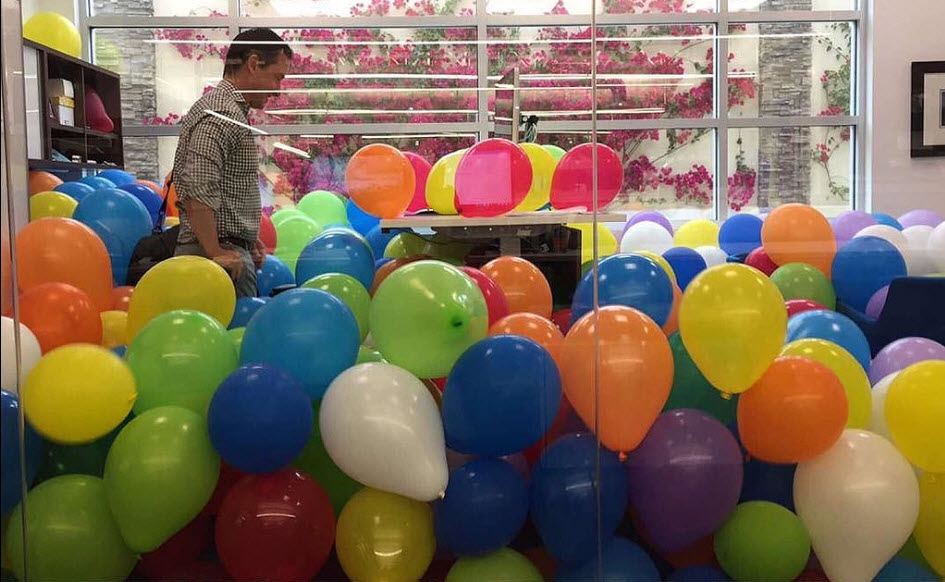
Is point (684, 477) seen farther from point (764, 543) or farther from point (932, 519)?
point (932, 519)

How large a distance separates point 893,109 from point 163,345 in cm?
173

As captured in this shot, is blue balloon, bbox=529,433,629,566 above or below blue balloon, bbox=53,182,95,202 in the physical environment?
below

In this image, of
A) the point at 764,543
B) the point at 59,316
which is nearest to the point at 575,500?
the point at 764,543

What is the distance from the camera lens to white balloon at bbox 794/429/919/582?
2.04 metres

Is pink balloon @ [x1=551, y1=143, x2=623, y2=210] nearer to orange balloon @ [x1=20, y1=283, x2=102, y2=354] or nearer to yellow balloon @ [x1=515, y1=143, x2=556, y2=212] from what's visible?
yellow balloon @ [x1=515, y1=143, x2=556, y2=212]

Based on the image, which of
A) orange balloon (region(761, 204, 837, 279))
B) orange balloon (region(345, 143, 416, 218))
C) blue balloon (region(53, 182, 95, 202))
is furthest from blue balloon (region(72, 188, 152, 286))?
orange balloon (region(761, 204, 837, 279))

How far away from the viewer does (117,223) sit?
2.23 meters

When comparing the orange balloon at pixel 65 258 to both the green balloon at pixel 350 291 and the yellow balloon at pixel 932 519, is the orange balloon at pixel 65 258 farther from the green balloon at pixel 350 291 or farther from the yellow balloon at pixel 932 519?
the yellow balloon at pixel 932 519

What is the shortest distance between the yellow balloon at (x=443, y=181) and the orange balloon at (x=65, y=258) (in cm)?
74

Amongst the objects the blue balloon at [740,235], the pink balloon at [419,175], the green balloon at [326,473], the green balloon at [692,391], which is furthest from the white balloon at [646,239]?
the green balloon at [326,473]

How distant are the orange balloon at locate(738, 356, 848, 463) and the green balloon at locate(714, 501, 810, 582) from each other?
124 mm

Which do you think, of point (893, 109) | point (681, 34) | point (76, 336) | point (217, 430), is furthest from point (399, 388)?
point (893, 109)

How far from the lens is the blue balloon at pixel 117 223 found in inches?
87.2

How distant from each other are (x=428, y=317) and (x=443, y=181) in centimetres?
34
